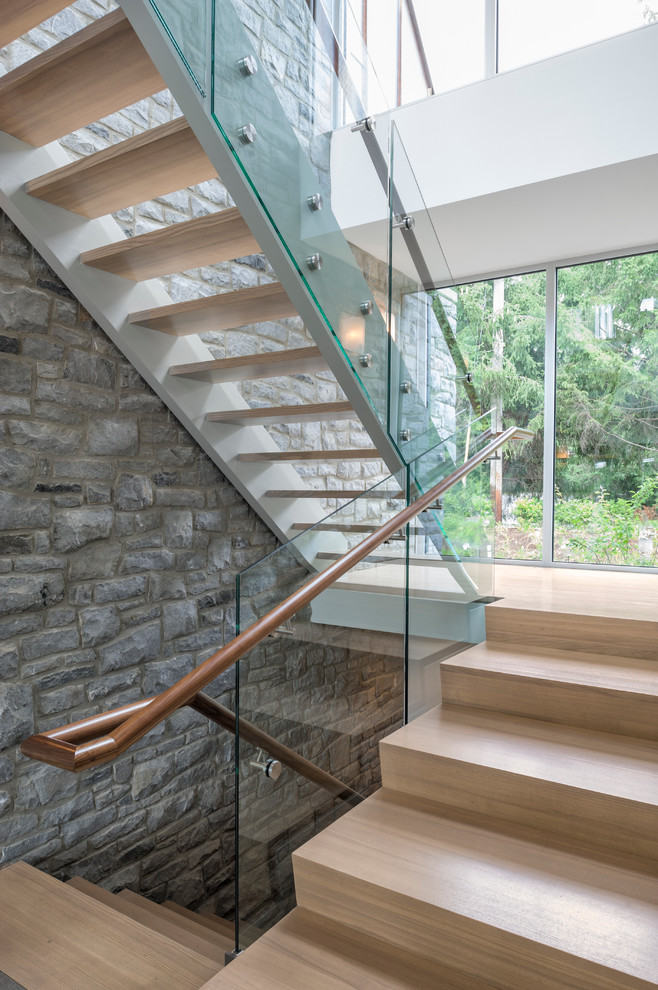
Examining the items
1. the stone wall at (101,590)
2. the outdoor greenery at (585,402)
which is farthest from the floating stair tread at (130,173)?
the outdoor greenery at (585,402)

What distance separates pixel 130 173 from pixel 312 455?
1548 millimetres

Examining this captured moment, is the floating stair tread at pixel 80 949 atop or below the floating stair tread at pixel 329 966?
below

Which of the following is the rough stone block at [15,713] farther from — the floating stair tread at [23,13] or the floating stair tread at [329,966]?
the floating stair tread at [23,13]

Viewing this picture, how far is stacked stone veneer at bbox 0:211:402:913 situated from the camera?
2.29 meters

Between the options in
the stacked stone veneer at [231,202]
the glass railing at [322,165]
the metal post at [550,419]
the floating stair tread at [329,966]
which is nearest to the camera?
the floating stair tread at [329,966]

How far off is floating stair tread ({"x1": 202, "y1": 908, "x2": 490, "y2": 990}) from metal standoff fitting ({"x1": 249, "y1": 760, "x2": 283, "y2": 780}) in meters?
0.43

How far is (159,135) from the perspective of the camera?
203cm

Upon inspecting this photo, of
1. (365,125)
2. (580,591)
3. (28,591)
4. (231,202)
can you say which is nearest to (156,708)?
(28,591)

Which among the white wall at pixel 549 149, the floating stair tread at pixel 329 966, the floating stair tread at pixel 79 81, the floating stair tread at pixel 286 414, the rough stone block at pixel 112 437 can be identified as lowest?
the floating stair tread at pixel 329 966

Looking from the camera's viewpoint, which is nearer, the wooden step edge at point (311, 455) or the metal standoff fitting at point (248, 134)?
the metal standoff fitting at point (248, 134)

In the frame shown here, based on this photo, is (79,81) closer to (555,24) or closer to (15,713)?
(15,713)

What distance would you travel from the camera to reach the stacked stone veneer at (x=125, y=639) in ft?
7.50

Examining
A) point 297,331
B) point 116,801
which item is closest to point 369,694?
point 116,801

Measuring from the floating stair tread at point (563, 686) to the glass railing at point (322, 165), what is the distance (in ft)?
2.98
